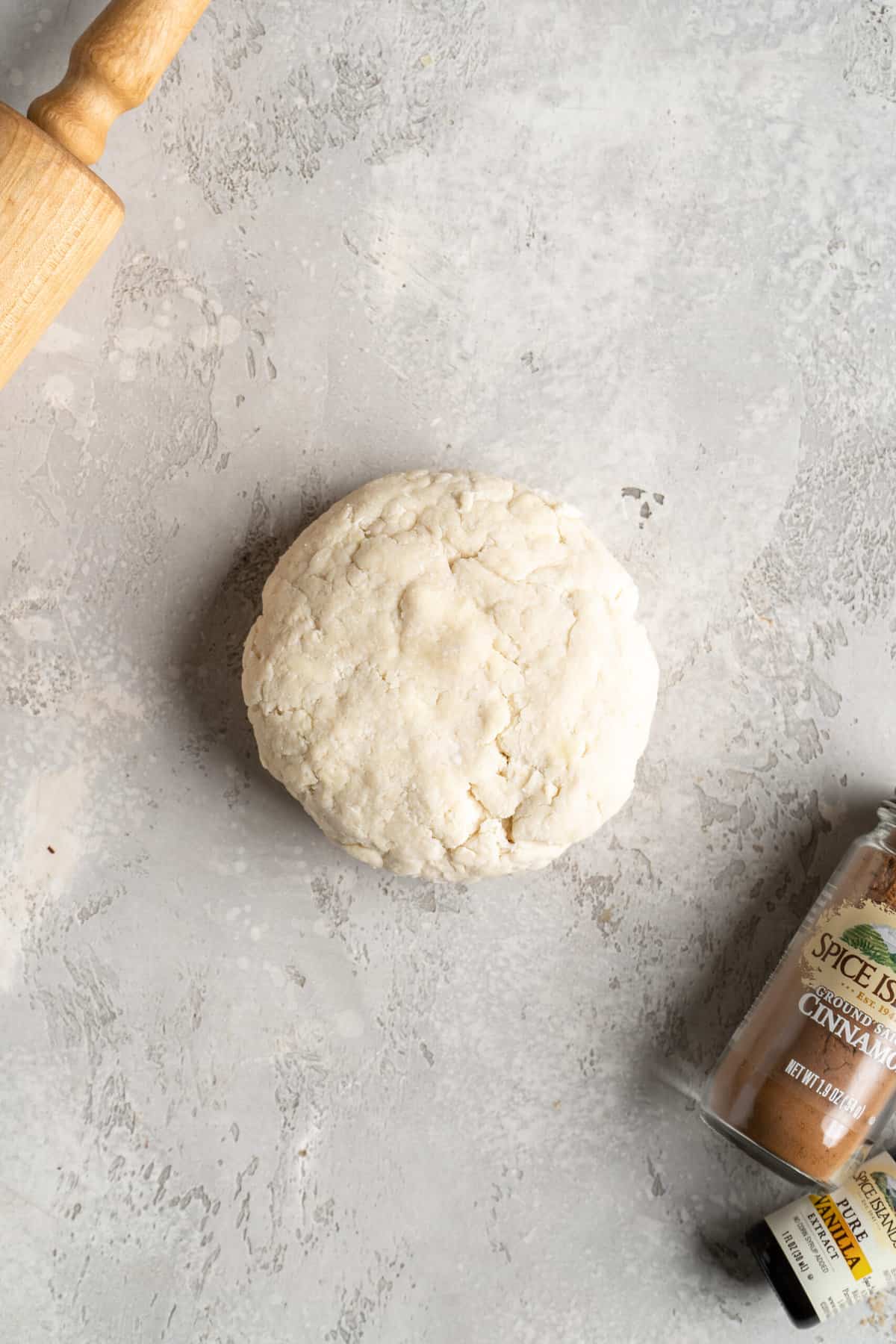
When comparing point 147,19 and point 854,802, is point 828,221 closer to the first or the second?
point 854,802

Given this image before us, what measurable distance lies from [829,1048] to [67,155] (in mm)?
1611

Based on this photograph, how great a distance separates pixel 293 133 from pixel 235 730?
957 millimetres

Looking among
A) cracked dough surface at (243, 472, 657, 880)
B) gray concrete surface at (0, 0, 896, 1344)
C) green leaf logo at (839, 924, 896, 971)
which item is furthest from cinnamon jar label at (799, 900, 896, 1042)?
cracked dough surface at (243, 472, 657, 880)

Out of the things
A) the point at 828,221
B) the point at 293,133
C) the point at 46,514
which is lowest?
the point at 46,514

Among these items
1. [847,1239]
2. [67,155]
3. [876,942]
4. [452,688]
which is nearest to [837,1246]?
[847,1239]

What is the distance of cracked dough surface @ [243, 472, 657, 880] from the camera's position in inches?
54.0

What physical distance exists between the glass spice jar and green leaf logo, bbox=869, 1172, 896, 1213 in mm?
38

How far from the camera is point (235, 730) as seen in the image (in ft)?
5.25

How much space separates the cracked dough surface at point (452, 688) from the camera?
1371mm

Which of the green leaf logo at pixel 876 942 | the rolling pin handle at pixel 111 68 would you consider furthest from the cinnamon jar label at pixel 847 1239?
the rolling pin handle at pixel 111 68

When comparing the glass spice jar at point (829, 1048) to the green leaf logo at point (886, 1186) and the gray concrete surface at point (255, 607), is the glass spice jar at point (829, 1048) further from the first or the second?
the gray concrete surface at point (255, 607)

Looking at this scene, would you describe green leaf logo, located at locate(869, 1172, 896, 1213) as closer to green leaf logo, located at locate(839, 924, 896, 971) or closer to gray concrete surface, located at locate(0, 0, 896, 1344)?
gray concrete surface, located at locate(0, 0, 896, 1344)

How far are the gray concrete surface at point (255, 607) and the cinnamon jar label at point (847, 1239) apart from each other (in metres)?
0.14

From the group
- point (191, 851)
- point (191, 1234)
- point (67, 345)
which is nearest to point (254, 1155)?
point (191, 1234)
